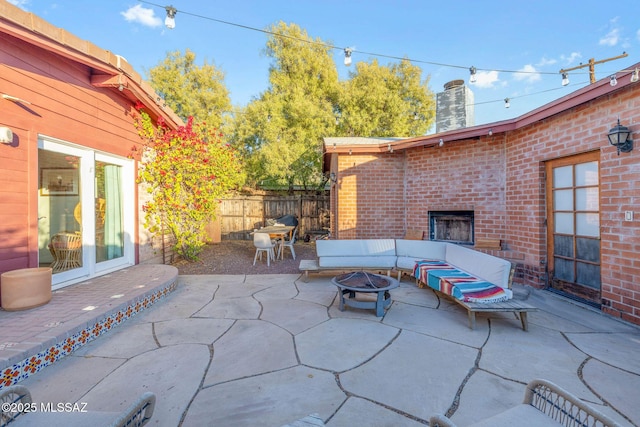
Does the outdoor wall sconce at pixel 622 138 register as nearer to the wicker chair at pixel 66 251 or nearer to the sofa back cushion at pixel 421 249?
the sofa back cushion at pixel 421 249

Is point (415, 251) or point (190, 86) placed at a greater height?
point (190, 86)

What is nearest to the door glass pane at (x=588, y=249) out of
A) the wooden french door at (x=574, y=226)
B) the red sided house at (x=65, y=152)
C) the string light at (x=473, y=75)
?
the wooden french door at (x=574, y=226)

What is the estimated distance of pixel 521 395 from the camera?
209 cm

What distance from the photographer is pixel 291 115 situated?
36.8 feet

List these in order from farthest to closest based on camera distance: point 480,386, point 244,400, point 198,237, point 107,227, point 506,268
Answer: point 198,237, point 107,227, point 506,268, point 480,386, point 244,400

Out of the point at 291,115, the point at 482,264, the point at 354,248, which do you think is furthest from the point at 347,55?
the point at 291,115

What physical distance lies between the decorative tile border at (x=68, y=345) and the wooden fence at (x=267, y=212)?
24.5 ft

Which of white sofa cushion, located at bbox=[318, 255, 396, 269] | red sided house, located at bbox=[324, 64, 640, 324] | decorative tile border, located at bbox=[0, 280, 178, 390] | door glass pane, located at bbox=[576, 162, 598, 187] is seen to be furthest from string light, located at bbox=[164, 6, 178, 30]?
door glass pane, located at bbox=[576, 162, 598, 187]

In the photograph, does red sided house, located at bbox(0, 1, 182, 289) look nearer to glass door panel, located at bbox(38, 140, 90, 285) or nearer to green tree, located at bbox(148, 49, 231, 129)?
glass door panel, located at bbox(38, 140, 90, 285)

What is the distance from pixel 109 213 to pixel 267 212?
662cm

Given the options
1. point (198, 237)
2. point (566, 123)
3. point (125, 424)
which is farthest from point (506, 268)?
point (198, 237)

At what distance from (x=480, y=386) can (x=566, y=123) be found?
13.5 ft

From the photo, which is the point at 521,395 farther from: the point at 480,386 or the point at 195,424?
the point at 195,424

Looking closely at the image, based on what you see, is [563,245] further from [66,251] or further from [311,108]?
[311,108]
